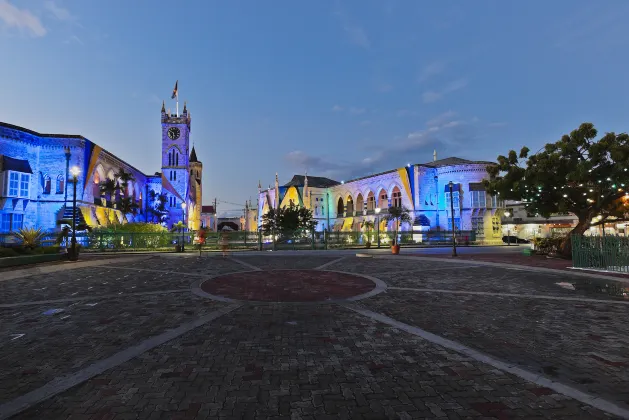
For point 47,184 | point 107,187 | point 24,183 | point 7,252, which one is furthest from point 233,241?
point 24,183

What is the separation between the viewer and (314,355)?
14.3 feet

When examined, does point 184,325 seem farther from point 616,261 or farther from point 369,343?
point 616,261

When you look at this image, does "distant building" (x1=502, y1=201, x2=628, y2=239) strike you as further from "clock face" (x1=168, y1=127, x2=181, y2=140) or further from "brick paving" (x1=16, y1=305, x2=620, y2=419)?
"clock face" (x1=168, y1=127, x2=181, y2=140)

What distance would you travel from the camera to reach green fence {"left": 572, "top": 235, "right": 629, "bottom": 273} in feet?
40.4

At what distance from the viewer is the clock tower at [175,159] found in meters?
62.2

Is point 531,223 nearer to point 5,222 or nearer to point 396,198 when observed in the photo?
point 396,198

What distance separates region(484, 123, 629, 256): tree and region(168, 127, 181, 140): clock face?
61828 mm

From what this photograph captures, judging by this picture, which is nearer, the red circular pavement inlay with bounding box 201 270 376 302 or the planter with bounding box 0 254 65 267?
the red circular pavement inlay with bounding box 201 270 376 302

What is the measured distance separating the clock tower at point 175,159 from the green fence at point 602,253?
196 ft

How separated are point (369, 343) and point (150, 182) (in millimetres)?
63683

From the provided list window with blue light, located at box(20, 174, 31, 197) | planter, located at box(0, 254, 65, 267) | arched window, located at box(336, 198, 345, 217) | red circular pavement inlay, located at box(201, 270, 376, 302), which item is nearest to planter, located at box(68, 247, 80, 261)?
planter, located at box(0, 254, 65, 267)

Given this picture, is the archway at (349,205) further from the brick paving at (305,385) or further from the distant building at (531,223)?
the brick paving at (305,385)

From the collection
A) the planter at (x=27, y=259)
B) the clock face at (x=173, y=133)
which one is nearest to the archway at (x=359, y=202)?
the clock face at (x=173, y=133)

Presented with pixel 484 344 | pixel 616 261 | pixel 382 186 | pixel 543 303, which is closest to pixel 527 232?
→ pixel 382 186
